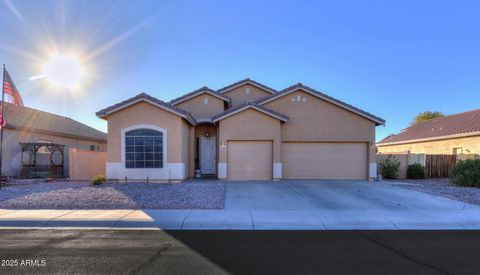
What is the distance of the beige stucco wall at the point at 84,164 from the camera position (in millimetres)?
18031

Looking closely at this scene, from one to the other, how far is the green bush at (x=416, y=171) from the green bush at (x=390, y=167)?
33.6 inches

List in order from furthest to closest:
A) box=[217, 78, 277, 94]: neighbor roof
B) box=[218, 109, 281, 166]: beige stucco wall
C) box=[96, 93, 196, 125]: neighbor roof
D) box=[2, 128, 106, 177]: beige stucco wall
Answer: box=[217, 78, 277, 94]: neighbor roof < box=[2, 128, 106, 177]: beige stucco wall < box=[218, 109, 281, 166]: beige stucco wall < box=[96, 93, 196, 125]: neighbor roof

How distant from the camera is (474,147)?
75.3 feet

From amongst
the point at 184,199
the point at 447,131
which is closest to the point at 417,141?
the point at 447,131

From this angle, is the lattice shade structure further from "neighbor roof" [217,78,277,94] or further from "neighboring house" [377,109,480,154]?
"neighboring house" [377,109,480,154]

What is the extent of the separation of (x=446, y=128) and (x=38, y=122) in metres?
32.3

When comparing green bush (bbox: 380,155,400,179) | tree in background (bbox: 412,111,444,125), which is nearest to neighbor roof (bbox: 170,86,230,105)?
green bush (bbox: 380,155,400,179)

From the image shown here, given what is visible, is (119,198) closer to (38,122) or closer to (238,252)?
(238,252)

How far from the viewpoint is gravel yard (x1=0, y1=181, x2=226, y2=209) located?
10.3 m

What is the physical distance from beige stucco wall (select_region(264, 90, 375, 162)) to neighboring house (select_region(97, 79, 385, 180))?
0.06 meters

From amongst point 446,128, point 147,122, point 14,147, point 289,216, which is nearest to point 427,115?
point 446,128

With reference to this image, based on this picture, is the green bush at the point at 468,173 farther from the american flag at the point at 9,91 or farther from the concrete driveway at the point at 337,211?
the american flag at the point at 9,91

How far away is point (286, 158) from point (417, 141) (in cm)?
1767

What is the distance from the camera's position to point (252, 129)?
17.5 m
